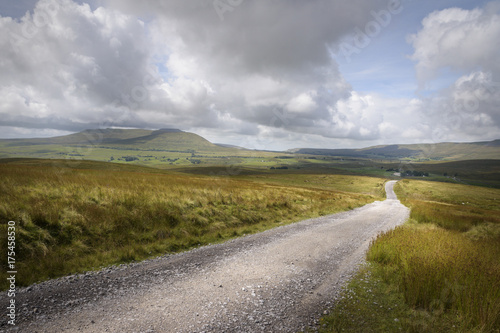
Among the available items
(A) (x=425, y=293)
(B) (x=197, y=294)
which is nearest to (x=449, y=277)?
(A) (x=425, y=293)

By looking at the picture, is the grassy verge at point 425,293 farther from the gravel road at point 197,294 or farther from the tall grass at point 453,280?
the gravel road at point 197,294

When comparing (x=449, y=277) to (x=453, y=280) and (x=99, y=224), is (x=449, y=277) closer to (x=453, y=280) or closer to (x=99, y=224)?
(x=453, y=280)

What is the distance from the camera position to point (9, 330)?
4.58 meters

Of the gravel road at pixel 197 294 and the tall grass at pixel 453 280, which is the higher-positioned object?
the tall grass at pixel 453 280

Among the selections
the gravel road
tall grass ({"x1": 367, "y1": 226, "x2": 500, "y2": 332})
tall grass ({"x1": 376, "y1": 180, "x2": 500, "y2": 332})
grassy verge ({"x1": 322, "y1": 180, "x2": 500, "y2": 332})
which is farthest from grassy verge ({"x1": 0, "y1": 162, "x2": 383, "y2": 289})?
tall grass ({"x1": 367, "y1": 226, "x2": 500, "y2": 332})

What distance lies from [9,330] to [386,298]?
31.0ft

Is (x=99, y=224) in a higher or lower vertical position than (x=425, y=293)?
higher

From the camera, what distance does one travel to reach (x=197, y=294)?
6305mm

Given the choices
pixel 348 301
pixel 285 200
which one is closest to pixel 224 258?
pixel 348 301

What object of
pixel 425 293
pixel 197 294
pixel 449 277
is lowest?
pixel 197 294

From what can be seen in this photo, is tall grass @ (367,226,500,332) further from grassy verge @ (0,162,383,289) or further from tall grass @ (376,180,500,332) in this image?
grassy verge @ (0,162,383,289)

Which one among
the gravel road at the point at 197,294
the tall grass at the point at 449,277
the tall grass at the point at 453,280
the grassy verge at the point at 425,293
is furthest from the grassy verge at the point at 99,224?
the tall grass at the point at 453,280

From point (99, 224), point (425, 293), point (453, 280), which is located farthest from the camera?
point (99, 224)

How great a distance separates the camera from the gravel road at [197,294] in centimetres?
502
